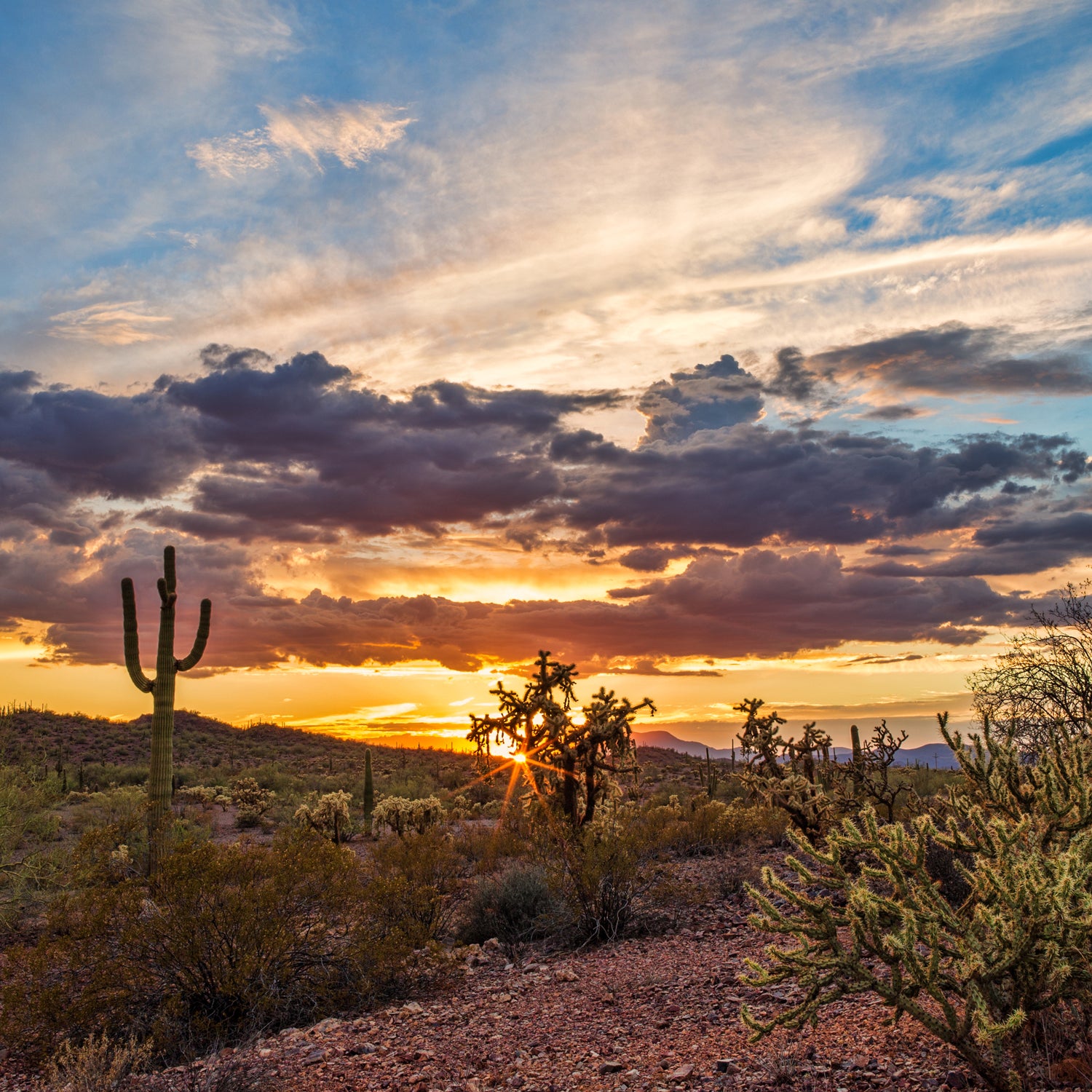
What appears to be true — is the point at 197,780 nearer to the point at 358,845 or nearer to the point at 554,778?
the point at 358,845

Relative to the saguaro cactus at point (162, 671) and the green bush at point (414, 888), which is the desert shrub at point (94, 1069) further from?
the saguaro cactus at point (162, 671)

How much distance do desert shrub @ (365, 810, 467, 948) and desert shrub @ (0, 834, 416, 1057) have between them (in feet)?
2.01

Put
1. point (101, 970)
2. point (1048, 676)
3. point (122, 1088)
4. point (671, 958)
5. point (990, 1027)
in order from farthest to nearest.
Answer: point (1048, 676)
point (671, 958)
point (101, 970)
point (122, 1088)
point (990, 1027)

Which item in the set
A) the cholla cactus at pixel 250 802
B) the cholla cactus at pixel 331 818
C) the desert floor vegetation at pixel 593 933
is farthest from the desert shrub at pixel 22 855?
the cholla cactus at pixel 250 802

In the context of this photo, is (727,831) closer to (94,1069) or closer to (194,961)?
(194,961)

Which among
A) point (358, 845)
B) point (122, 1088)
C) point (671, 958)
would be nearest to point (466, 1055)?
point (122, 1088)

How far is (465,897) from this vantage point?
13.8 m

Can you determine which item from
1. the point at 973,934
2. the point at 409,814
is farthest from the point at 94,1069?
the point at 409,814

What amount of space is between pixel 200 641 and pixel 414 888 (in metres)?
9.90

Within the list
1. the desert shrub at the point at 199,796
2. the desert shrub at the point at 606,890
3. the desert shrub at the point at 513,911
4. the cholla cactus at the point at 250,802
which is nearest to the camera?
the desert shrub at the point at 606,890

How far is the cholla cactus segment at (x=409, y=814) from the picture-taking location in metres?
23.2

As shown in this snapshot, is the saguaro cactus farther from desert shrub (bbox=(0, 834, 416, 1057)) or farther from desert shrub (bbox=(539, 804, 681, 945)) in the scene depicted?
desert shrub (bbox=(539, 804, 681, 945))

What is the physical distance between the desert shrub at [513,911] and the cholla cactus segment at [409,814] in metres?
10.9

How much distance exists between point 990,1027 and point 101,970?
8205mm
